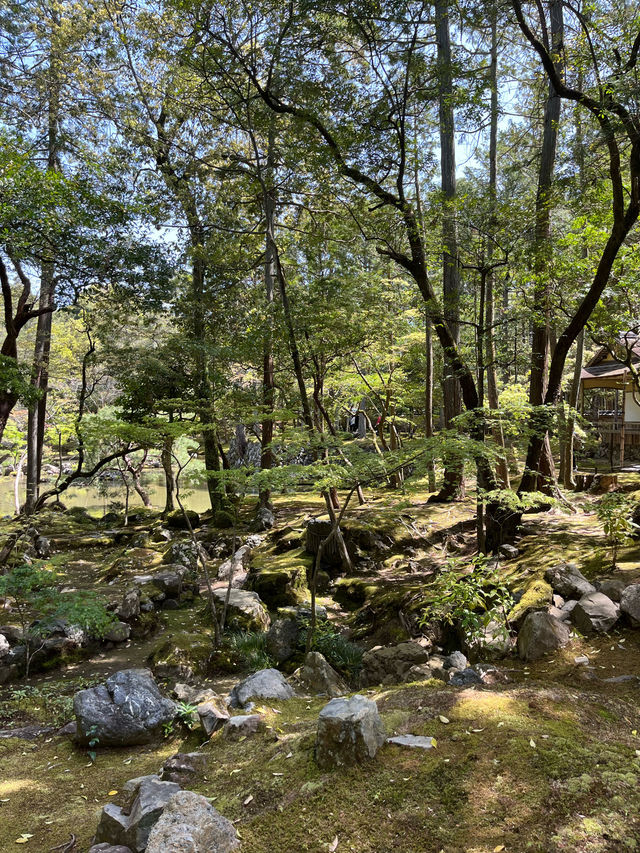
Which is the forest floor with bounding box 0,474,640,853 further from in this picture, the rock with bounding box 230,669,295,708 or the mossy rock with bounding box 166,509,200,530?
the mossy rock with bounding box 166,509,200,530

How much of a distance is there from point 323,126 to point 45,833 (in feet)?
24.5

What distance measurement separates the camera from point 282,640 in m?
5.72

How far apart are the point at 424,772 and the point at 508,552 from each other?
470 centimetres

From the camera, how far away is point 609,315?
25.7 ft

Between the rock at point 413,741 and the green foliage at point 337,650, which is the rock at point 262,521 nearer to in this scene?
the green foliage at point 337,650

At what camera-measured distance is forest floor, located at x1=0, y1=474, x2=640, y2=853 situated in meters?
1.94

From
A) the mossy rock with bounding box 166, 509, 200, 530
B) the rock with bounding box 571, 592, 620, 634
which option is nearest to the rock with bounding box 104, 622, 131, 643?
the rock with bounding box 571, 592, 620, 634

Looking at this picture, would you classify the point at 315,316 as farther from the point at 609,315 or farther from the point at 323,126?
the point at 609,315

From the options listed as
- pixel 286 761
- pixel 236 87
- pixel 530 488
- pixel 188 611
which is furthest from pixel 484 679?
pixel 236 87

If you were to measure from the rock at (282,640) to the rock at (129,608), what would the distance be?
2.29 m

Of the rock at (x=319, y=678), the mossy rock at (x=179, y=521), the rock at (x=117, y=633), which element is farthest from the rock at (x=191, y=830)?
the mossy rock at (x=179, y=521)

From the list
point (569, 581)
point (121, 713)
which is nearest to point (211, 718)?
point (121, 713)

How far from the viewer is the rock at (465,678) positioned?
349cm

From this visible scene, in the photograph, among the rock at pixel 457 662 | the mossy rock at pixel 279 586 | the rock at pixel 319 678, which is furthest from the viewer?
the mossy rock at pixel 279 586
